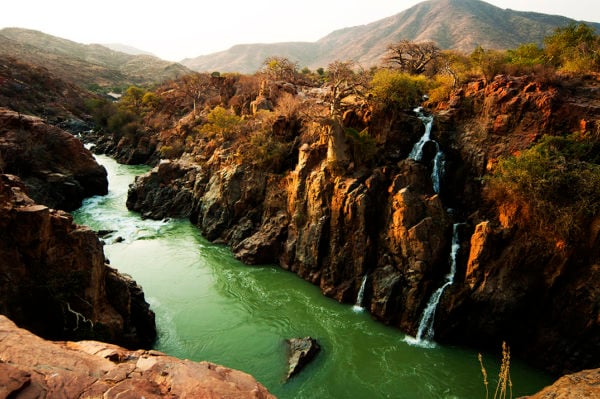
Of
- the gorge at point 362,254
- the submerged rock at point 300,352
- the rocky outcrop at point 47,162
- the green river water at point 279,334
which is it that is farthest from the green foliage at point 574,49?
the rocky outcrop at point 47,162

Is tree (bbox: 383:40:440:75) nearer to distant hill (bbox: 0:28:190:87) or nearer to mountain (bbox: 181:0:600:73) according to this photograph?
mountain (bbox: 181:0:600:73)

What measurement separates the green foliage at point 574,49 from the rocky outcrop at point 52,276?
22453 millimetres

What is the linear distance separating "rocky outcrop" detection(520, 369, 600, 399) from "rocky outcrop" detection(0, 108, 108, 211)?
28.5 meters

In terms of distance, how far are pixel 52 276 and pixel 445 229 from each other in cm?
1406

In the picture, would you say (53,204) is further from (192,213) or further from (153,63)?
(153,63)

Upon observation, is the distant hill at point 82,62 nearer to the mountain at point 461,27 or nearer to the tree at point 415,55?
the mountain at point 461,27

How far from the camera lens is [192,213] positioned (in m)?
24.2

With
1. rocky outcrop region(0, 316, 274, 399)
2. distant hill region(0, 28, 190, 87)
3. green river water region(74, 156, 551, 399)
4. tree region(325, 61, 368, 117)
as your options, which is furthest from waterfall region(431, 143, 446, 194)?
distant hill region(0, 28, 190, 87)

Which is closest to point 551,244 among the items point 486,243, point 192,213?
point 486,243

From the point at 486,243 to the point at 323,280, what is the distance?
7.28 metres

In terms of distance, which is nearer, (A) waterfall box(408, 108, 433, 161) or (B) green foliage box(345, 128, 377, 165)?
(A) waterfall box(408, 108, 433, 161)

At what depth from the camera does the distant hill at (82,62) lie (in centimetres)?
9762

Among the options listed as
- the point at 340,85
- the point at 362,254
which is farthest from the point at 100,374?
the point at 340,85

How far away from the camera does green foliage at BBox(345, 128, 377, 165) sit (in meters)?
16.4
